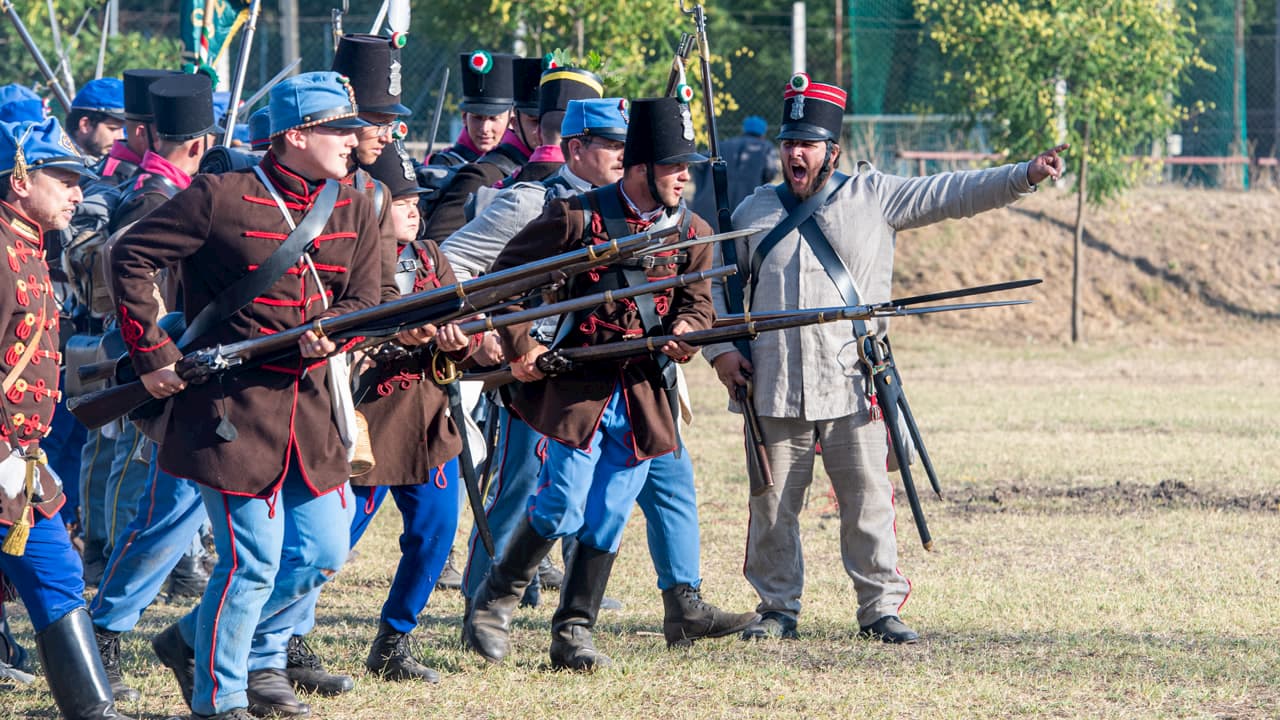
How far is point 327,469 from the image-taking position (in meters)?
4.94

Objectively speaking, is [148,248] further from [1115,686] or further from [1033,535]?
[1033,535]

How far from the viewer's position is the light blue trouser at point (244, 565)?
190 inches

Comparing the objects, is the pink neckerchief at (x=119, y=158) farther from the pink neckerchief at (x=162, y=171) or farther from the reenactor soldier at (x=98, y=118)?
the reenactor soldier at (x=98, y=118)

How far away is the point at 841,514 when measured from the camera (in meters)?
6.46

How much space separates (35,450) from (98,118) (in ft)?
14.5

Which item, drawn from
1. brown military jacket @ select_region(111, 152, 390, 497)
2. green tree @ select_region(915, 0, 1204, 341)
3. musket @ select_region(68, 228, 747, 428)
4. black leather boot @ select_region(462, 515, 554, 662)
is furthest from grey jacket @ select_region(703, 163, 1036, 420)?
green tree @ select_region(915, 0, 1204, 341)

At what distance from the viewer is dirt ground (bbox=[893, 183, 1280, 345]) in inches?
811

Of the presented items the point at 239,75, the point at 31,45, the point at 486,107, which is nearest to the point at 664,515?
the point at 486,107

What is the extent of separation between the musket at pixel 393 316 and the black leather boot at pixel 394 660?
4.18 ft

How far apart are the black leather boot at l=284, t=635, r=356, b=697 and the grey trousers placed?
5.65 feet

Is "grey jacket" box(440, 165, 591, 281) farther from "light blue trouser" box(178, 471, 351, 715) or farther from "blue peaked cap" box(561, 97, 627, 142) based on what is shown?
"light blue trouser" box(178, 471, 351, 715)

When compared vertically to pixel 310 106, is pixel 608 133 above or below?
below

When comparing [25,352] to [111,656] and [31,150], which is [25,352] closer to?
[31,150]

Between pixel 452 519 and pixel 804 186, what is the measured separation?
184 centimetres
